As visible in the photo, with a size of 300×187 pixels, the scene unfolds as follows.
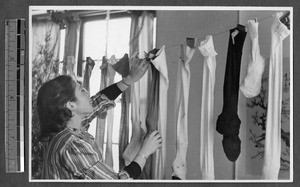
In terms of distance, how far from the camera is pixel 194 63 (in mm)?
1384

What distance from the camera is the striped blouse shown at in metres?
1.37

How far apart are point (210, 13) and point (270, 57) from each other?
0.70 ft

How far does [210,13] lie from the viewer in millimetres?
1386

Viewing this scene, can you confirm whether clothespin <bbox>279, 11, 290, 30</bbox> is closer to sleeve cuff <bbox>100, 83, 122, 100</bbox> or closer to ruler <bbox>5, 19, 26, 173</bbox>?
sleeve cuff <bbox>100, 83, 122, 100</bbox>

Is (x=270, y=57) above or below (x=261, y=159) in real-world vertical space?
above

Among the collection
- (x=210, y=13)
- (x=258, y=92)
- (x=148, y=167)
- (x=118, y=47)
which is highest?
(x=210, y=13)

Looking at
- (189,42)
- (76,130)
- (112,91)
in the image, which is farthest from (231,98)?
(76,130)

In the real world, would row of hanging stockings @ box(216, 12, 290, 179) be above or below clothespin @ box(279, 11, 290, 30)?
below

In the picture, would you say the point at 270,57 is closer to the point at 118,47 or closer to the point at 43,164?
the point at 118,47

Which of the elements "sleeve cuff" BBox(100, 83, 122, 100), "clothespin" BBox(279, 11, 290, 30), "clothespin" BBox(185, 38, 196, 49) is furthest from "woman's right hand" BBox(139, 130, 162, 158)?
"clothespin" BBox(279, 11, 290, 30)

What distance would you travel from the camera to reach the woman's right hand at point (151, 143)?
4.53ft

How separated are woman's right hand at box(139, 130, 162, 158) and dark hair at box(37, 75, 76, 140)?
230 millimetres

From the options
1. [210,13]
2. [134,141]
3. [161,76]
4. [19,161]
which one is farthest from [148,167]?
[210,13]

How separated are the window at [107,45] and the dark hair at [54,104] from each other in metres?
0.07
